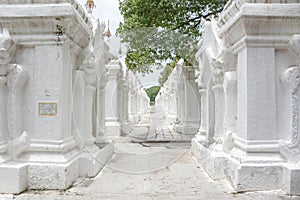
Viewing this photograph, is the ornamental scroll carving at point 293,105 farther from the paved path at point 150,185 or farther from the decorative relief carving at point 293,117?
the paved path at point 150,185

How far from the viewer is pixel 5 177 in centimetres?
331

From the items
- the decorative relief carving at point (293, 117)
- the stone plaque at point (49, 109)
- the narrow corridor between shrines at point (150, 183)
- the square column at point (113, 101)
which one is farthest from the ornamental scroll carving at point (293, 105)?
the square column at point (113, 101)

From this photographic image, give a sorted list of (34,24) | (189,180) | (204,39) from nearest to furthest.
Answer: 1. (34,24)
2. (189,180)
3. (204,39)

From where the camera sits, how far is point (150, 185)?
3.78 meters

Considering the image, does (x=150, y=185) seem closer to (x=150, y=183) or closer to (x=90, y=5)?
(x=150, y=183)

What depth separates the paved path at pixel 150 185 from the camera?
3260 mm

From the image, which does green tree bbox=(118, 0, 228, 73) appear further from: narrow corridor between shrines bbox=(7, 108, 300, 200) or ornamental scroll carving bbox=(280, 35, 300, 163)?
ornamental scroll carving bbox=(280, 35, 300, 163)

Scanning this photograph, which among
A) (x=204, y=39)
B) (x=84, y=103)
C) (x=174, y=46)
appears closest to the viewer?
(x=84, y=103)

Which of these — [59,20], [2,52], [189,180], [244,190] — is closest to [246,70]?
[244,190]

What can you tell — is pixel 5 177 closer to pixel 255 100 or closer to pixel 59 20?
pixel 59 20

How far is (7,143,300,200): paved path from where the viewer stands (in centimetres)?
326

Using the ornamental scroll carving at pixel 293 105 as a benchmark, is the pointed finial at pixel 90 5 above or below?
above

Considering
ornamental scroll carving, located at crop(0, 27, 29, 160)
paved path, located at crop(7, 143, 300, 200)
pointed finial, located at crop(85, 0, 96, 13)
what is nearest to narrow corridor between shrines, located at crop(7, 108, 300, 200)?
paved path, located at crop(7, 143, 300, 200)

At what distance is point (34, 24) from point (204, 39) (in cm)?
287
